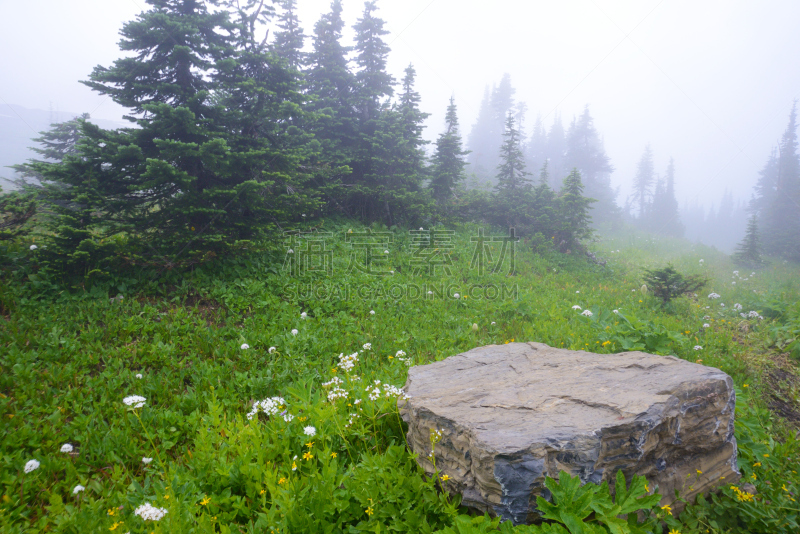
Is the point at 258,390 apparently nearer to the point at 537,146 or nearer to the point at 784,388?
the point at 784,388

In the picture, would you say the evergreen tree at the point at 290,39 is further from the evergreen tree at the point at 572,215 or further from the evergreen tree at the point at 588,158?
the evergreen tree at the point at 588,158

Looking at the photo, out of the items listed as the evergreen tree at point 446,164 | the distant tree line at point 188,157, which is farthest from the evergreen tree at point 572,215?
the distant tree line at point 188,157

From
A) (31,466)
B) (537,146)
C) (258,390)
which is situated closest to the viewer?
(31,466)

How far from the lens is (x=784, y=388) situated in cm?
514

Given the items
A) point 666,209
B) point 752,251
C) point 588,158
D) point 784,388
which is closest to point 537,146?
point 588,158

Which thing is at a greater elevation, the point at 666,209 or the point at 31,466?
the point at 666,209

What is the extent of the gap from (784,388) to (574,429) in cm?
551

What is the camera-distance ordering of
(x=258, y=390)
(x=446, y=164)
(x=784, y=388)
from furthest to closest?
(x=446, y=164)
(x=784, y=388)
(x=258, y=390)

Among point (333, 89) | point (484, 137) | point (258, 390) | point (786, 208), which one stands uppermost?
point (484, 137)

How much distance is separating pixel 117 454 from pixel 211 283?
4139 millimetres

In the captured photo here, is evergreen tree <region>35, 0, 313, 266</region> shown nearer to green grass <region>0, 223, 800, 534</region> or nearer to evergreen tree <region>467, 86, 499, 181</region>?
green grass <region>0, 223, 800, 534</region>

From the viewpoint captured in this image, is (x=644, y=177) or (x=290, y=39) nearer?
(x=290, y=39)

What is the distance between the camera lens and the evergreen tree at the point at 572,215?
15.4 m

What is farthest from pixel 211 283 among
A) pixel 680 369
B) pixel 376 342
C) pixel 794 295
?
pixel 794 295
